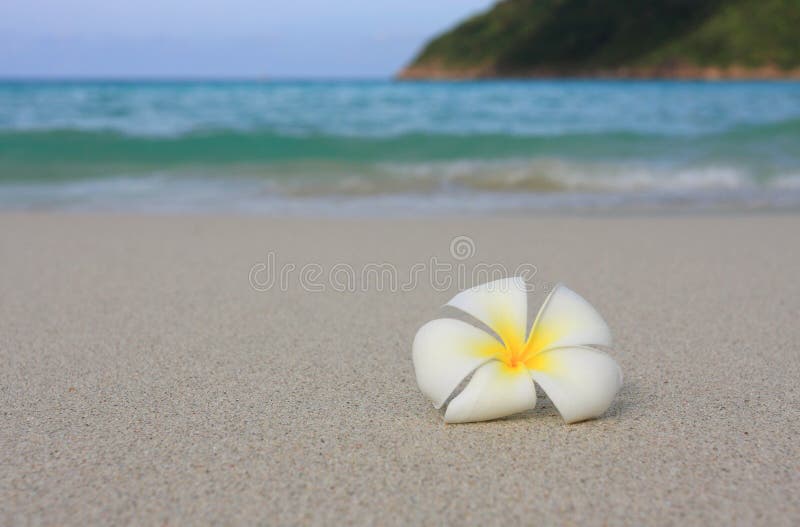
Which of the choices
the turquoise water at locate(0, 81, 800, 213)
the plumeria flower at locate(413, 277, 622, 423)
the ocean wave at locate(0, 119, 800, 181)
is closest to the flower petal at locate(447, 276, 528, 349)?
the plumeria flower at locate(413, 277, 622, 423)

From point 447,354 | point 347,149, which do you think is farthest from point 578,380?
point 347,149

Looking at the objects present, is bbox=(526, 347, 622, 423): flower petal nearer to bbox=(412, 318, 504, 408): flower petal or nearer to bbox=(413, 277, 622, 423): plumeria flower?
bbox=(413, 277, 622, 423): plumeria flower

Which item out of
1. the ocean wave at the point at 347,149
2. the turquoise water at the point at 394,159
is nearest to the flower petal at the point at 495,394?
the turquoise water at the point at 394,159

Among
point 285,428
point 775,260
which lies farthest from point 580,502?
point 775,260

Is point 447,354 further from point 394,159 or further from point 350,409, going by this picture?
point 394,159

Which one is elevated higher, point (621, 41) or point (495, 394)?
point (621, 41)

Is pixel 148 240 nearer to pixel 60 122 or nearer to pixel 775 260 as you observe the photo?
pixel 775 260

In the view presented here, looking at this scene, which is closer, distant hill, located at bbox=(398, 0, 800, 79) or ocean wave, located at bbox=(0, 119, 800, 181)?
ocean wave, located at bbox=(0, 119, 800, 181)
